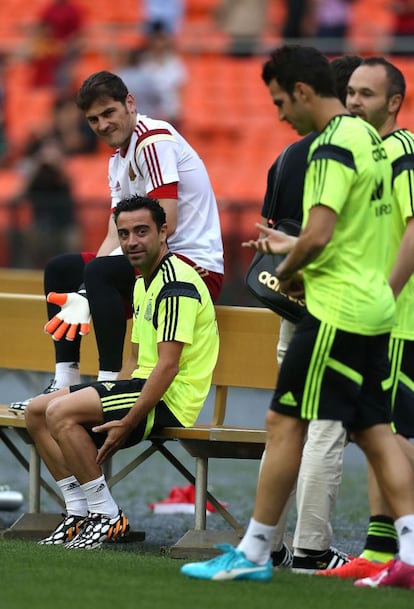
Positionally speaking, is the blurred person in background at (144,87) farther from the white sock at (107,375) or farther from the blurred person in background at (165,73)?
the white sock at (107,375)

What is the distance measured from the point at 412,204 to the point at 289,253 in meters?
0.73

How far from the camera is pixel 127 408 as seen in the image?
20.9 ft

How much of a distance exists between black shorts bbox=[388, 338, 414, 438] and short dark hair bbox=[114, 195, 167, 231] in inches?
51.5

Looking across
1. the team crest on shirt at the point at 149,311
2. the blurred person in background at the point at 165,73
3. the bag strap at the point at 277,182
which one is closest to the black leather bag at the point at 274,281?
the bag strap at the point at 277,182

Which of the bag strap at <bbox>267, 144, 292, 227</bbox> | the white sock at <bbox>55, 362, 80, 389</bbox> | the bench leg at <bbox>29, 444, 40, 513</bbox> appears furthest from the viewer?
the bench leg at <bbox>29, 444, 40, 513</bbox>

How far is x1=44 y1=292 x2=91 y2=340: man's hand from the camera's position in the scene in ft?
22.9

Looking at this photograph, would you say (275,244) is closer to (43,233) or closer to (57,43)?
(43,233)

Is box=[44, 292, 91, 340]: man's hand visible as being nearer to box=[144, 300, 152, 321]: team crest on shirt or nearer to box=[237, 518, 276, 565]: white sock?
box=[144, 300, 152, 321]: team crest on shirt

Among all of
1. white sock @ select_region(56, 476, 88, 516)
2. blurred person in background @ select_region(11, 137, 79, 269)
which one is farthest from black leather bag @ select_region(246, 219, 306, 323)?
blurred person in background @ select_region(11, 137, 79, 269)

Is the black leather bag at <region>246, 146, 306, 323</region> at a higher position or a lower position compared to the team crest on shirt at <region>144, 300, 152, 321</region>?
higher

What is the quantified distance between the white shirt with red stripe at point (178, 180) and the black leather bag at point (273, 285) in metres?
0.88

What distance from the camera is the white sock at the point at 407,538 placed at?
5129 mm

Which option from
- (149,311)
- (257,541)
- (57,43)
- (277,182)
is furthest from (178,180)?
(57,43)

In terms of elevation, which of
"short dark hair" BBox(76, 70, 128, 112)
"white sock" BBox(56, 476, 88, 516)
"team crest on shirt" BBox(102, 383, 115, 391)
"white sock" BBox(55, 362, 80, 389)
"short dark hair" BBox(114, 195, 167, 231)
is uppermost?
"short dark hair" BBox(76, 70, 128, 112)
